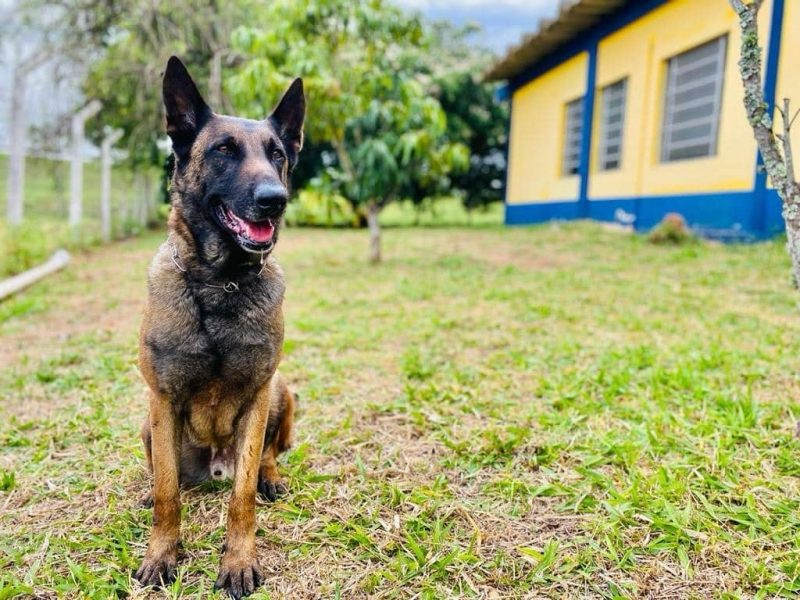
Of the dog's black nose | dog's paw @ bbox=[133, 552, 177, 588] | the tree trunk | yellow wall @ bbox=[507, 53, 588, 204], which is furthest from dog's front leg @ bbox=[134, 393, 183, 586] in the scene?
yellow wall @ bbox=[507, 53, 588, 204]

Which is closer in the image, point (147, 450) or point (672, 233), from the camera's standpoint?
point (147, 450)

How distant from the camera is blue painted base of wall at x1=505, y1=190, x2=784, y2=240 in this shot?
319 inches

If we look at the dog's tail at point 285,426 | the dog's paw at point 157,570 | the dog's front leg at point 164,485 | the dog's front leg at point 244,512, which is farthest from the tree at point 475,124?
the dog's paw at point 157,570

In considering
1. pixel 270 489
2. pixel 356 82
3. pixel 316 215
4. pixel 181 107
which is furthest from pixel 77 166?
pixel 270 489

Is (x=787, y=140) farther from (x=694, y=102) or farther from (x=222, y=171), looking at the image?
(x=694, y=102)

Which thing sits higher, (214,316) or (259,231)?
(259,231)

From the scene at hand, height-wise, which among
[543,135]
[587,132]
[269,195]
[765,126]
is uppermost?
[543,135]

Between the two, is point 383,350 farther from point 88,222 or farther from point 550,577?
point 88,222

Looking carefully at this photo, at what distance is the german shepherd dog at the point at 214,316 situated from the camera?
6.15ft

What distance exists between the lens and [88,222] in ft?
37.2

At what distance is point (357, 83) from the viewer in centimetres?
762

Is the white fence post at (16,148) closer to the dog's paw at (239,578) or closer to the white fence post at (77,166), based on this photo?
the white fence post at (77,166)

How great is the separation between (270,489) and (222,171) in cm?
127

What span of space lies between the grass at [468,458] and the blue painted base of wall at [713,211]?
3354 mm
